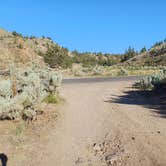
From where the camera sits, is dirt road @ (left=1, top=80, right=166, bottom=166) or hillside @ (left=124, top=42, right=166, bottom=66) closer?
dirt road @ (left=1, top=80, right=166, bottom=166)

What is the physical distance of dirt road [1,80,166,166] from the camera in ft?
26.5

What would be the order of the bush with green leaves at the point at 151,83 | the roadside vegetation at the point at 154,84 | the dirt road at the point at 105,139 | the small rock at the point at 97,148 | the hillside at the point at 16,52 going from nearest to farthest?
the dirt road at the point at 105,139
the small rock at the point at 97,148
the roadside vegetation at the point at 154,84
the bush with green leaves at the point at 151,83
the hillside at the point at 16,52

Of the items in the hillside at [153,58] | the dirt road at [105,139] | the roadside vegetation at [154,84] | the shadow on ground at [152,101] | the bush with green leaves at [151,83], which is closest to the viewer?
the dirt road at [105,139]

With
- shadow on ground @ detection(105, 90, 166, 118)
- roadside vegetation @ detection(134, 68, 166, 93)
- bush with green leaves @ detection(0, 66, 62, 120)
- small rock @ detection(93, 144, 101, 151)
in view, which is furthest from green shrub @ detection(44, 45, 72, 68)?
small rock @ detection(93, 144, 101, 151)

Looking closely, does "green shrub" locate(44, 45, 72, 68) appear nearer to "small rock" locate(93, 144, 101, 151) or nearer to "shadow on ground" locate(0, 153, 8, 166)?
"small rock" locate(93, 144, 101, 151)

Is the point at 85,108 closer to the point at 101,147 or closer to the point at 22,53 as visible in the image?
the point at 101,147

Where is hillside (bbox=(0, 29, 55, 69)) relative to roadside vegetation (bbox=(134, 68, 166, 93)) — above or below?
above

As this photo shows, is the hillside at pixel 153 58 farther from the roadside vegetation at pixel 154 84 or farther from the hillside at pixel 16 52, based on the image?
the roadside vegetation at pixel 154 84

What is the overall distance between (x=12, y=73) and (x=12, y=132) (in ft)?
15.7

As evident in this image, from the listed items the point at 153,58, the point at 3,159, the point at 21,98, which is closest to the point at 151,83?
the point at 21,98

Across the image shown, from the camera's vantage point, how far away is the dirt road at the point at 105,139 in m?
8.08

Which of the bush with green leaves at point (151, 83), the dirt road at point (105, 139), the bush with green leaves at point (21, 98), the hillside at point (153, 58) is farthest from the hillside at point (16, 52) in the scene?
the dirt road at point (105, 139)

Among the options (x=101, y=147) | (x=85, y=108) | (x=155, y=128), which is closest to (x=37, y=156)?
(x=101, y=147)

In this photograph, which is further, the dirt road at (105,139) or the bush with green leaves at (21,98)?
the bush with green leaves at (21,98)
